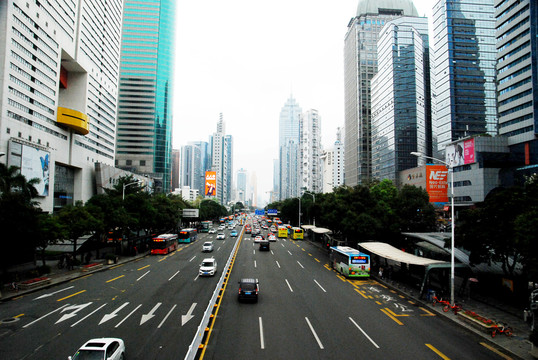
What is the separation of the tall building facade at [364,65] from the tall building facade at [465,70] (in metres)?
44.0

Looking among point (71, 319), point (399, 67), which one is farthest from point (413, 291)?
point (399, 67)

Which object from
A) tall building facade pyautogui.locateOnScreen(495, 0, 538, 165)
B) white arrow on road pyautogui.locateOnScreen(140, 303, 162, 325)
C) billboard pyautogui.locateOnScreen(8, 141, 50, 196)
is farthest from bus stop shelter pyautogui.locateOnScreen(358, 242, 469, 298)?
tall building facade pyautogui.locateOnScreen(495, 0, 538, 165)

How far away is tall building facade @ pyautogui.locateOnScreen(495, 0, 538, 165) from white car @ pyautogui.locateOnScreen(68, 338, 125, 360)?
3164 inches

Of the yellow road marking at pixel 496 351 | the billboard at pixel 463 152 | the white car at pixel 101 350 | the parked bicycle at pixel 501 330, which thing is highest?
the billboard at pixel 463 152

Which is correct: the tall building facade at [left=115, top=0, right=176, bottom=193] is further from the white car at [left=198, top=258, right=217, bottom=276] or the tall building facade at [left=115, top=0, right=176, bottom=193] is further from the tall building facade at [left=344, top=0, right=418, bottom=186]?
the white car at [left=198, top=258, right=217, bottom=276]

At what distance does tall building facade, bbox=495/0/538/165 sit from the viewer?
64562mm

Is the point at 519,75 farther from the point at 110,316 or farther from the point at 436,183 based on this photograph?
the point at 110,316

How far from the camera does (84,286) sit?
84.0 feet

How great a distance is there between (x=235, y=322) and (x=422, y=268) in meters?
22.4

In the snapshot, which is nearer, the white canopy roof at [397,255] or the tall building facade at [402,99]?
the white canopy roof at [397,255]

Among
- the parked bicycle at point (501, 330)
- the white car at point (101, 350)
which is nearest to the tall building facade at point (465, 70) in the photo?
the parked bicycle at point (501, 330)

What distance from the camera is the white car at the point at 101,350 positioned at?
1068 cm

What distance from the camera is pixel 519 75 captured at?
68188mm

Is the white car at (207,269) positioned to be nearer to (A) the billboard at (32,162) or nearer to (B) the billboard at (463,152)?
(A) the billboard at (32,162)
